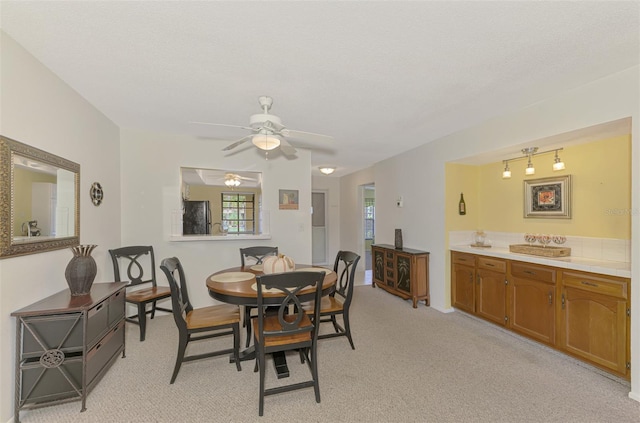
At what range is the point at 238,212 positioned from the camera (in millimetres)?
7293

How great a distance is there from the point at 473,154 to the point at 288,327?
2.93 metres

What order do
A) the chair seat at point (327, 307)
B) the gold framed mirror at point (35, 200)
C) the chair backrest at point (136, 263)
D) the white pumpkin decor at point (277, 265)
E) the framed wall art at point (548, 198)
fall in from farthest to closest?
the chair backrest at point (136, 263), the framed wall art at point (548, 198), the chair seat at point (327, 307), the white pumpkin decor at point (277, 265), the gold framed mirror at point (35, 200)

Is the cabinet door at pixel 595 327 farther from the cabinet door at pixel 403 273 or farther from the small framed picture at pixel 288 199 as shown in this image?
the small framed picture at pixel 288 199

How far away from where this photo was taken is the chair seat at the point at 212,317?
2.25 m

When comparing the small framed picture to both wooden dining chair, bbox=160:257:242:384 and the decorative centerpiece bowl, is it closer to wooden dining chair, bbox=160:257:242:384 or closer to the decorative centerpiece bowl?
wooden dining chair, bbox=160:257:242:384

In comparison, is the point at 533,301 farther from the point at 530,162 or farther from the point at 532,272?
the point at 530,162

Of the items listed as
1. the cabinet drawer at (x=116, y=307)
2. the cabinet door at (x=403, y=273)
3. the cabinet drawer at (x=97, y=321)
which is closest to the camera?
the cabinet drawer at (x=97, y=321)

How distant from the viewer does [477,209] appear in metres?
4.12

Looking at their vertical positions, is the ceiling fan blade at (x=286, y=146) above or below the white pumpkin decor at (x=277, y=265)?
above

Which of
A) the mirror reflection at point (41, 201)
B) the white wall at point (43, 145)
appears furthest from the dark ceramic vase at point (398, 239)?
the mirror reflection at point (41, 201)

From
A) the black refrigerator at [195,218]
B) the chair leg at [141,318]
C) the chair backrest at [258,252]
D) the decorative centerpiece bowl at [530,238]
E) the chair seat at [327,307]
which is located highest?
the black refrigerator at [195,218]

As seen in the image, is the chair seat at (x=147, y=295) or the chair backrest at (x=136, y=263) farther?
the chair backrest at (x=136, y=263)

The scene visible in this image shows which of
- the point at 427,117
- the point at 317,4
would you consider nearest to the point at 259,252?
the point at 427,117

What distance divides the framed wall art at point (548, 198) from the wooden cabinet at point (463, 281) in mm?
917
